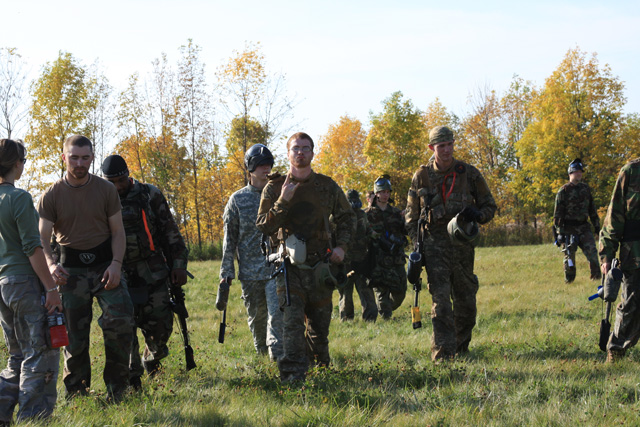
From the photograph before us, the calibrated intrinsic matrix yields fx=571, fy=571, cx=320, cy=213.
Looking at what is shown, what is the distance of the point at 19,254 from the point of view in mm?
4219

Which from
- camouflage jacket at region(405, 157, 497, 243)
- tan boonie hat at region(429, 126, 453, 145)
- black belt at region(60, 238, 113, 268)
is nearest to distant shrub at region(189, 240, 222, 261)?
camouflage jacket at region(405, 157, 497, 243)

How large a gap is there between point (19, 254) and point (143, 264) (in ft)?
4.89

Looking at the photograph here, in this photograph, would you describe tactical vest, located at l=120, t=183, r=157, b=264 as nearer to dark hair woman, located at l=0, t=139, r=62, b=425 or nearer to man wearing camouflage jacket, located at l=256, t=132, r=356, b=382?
man wearing camouflage jacket, located at l=256, t=132, r=356, b=382

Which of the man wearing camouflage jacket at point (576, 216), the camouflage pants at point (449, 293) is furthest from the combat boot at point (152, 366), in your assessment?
the man wearing camouflage jacket at point (576, 216)

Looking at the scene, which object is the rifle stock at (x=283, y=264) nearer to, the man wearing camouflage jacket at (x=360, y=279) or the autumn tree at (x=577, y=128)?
the man wearing camouflage jacket at (x=360, y=279)

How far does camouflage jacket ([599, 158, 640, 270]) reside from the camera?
5.37 meters

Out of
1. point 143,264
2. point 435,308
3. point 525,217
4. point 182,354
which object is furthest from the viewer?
point 525,217

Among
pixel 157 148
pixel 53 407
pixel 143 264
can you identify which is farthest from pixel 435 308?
pixel 157 148

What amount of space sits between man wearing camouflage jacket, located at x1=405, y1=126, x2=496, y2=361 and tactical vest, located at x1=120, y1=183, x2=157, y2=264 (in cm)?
281

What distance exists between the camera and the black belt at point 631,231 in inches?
213

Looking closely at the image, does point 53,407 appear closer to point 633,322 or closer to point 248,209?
point 248,209

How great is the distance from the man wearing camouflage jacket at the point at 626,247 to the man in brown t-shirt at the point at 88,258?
4.54 metres

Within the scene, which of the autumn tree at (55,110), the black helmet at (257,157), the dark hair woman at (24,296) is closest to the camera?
the dark hair woman at (24,296)

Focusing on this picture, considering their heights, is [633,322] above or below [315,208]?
below
